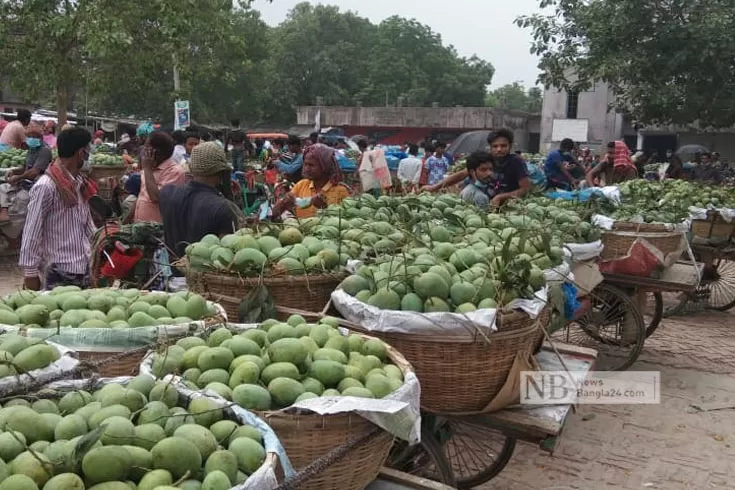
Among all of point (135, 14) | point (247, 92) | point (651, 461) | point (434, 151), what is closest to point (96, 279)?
point (651, 461)

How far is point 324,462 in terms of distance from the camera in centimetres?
175

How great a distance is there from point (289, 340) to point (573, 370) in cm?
177

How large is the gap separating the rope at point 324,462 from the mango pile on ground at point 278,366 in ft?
0.39

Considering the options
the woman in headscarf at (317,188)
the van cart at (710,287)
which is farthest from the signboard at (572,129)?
the woman in headscarf at (317,188)

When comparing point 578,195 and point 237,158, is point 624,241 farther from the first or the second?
point 237,158

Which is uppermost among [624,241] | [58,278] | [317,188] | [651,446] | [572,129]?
[572,129]

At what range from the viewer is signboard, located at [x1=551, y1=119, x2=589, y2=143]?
120 ft

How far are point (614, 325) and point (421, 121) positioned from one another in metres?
34.8

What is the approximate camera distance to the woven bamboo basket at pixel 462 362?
2.58m

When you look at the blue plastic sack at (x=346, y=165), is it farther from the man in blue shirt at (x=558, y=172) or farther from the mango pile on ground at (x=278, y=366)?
the mango pile on ground at (x=278, y=366)

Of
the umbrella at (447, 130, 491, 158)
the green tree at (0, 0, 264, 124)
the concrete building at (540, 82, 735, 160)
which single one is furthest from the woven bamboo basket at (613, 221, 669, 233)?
the concrete building at (540, 82, 735, 160)

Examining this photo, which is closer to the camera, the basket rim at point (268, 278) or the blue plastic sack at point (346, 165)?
the basket rim at point (268, 278)

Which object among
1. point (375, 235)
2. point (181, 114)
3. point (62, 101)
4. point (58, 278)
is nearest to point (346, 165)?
point (181, 114)

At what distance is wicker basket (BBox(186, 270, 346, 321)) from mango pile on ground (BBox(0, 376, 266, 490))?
1.20 m
